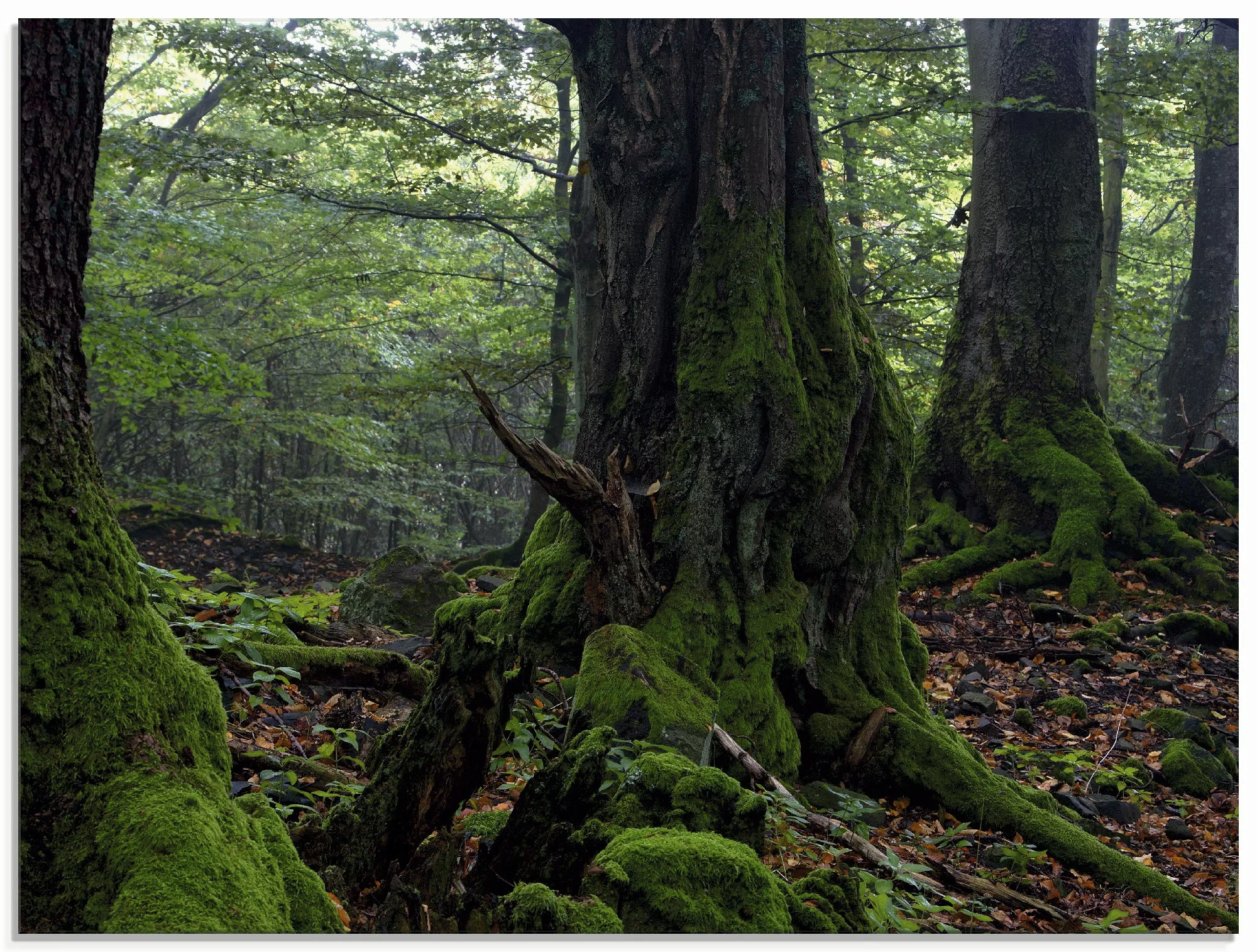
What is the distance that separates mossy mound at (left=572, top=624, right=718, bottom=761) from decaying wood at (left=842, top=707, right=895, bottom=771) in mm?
787

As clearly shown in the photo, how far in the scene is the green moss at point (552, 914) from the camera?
1868 mm

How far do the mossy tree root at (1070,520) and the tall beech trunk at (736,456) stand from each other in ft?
9.72

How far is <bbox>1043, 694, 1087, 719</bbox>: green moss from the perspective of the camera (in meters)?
5.12

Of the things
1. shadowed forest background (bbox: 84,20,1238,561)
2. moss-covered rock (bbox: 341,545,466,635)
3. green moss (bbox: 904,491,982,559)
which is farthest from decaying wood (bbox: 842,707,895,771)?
shadowed forest background (bbox: 84,20,1238,561)

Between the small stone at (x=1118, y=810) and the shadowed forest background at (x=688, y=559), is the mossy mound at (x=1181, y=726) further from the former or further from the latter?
the small stone at (x=1118, y=810)

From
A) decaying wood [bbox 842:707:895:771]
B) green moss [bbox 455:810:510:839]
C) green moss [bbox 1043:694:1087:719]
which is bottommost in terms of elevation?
green moss [bbox 1043:694:1087:719]

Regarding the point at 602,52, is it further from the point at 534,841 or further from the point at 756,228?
the point at 534,841

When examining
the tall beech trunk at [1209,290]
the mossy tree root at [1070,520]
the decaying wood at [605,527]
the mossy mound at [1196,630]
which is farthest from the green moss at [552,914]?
the tall beech trunk at [1209,290]

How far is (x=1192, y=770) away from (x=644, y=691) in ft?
10.6

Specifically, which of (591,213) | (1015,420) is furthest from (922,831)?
(591,213)

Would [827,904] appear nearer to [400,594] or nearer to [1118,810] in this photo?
[1118,810]

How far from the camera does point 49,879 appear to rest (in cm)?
182

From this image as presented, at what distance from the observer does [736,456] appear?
150 inches

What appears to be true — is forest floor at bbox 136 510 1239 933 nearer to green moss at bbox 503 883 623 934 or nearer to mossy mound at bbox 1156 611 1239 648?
mossy mound at bbox 1156 611 1239 648
